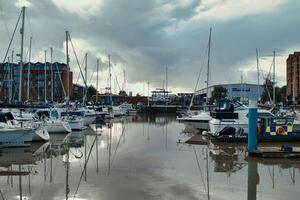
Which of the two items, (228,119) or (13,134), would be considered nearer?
(13,134)

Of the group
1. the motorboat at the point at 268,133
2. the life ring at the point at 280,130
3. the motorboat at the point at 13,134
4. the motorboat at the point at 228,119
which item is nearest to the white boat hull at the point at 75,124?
the motorboat at the point at 13,134

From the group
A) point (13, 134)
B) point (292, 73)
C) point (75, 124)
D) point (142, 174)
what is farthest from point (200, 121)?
point (292, 73)

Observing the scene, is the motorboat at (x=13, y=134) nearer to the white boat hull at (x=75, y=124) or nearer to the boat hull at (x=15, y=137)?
the boat hull at (x=15, y=137)

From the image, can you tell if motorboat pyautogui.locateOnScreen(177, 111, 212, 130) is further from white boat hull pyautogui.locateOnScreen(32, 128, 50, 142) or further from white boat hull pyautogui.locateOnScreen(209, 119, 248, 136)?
white boat hull pyautogui.locateOnScreen(32, 128, 50, 142)

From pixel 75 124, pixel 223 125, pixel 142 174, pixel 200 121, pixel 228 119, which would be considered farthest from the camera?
pixel 75 124

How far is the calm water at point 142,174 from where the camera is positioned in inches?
457

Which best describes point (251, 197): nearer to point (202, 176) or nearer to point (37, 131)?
point (202, 176)

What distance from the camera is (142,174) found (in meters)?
14.6

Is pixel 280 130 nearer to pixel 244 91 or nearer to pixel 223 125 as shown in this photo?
pixel 223 125

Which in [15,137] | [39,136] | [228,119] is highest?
[228,119]

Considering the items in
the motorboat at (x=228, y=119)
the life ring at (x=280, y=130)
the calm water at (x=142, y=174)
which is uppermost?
the motorboat at (x=228, y=119)

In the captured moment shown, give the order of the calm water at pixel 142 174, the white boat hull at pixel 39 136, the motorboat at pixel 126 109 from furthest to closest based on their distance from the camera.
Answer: the motorboat at pixel 126 109 → the white boat hull at pixel 39 136 → the calm water at pixel 142 174

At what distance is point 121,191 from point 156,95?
371 feet

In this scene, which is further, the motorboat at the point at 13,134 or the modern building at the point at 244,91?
the modern building at the point at 244,91
